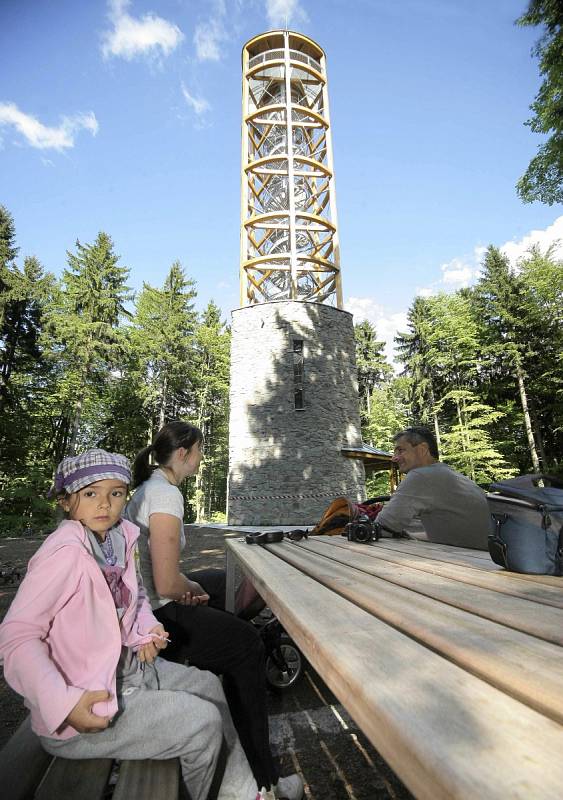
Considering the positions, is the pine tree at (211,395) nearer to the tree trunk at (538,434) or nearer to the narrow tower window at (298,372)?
the narrow tower window at (298,372)

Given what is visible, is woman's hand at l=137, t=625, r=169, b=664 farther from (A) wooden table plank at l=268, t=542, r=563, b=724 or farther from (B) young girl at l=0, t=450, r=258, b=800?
(A) wooden table plank at l=268, t=542, r=563, b=724

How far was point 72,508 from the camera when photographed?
5.41ft

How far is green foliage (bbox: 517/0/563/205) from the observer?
7.76m

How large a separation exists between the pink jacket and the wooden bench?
75 mm

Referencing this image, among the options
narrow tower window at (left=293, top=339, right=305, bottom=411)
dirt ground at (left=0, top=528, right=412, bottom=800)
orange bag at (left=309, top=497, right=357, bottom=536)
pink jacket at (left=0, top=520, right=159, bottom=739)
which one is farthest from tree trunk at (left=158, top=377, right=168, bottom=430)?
pink jacket at (left=0, top=520, right=159, bottom=739)

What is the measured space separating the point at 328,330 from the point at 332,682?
18.9 m

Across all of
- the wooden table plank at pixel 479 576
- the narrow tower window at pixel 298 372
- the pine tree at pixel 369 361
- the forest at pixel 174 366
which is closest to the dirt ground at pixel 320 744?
the wooden table plank at pixel 479 576

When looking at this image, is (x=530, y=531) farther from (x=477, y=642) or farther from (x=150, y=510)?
(x=150, y=510)

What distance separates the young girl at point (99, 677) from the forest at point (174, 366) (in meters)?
19.5

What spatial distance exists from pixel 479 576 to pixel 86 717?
129 cm

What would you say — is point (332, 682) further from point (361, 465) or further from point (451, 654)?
point (361, 465)

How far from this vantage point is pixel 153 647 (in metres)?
1.53

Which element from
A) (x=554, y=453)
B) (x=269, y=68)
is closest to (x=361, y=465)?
(x=554, y=453)

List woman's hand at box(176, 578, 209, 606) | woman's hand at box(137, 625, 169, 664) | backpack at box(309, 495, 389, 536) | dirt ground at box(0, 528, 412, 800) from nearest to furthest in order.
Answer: woman's hand at box(137, 625, 169, 664) → dirt ground at box(0, 528, 412, 800) → woman's hand at box(176, 578, 209, 606) → backpack at box(309, 495, 389, 536)
